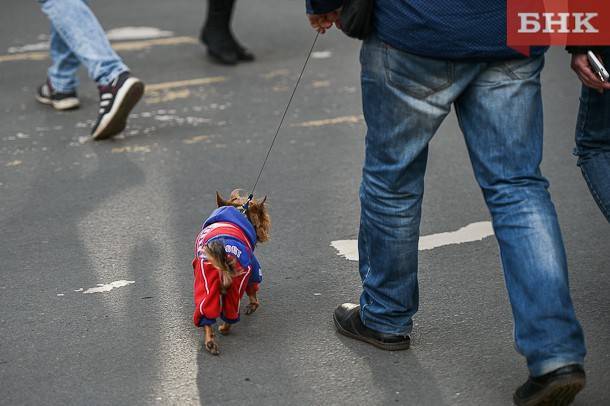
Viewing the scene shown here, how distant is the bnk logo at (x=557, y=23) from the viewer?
10.6ft

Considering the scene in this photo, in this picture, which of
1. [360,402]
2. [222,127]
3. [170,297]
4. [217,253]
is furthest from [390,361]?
[222,127]

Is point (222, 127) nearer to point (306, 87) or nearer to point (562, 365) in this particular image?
point (306, 87)

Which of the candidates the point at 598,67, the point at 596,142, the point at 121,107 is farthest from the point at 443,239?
the point at 121,107

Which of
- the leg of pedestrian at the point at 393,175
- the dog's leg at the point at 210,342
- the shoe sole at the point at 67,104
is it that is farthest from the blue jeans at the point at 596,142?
the shoe sole at the point at 67,104

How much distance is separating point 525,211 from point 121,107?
3.71 metres

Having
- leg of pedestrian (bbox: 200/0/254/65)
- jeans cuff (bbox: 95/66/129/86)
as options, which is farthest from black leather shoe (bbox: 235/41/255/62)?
jeans cuff (bbox: 95/66/129/86)

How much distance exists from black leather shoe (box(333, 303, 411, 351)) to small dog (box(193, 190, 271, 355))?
347mm

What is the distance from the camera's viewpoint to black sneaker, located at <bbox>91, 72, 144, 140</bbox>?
6.48 metres

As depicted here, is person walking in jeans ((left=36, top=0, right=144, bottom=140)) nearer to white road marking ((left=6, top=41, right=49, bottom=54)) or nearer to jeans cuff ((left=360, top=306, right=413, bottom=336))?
white road marking ((left=6, top=41, right=49, bottom=54))

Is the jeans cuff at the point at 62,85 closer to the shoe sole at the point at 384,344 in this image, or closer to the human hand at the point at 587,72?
the shoe sole at the point at 384,344

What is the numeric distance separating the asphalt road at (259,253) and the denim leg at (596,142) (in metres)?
0.48

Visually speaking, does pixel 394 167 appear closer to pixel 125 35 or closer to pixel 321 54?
pixel 321 54

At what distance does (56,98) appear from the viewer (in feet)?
24.1

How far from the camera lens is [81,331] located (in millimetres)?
3994
